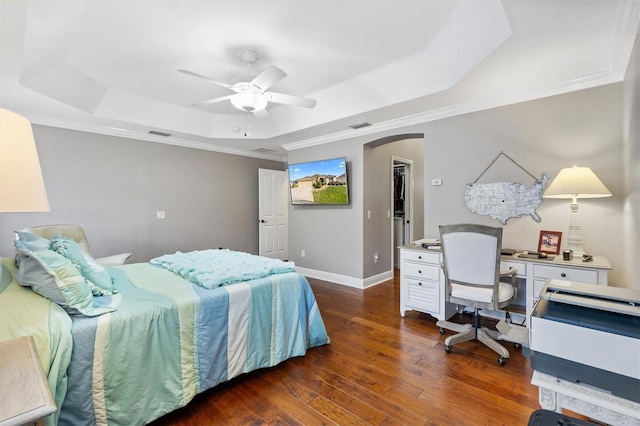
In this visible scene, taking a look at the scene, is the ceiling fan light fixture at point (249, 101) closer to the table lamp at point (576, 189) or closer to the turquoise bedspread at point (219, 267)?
the turquoise bedspread at point (219, 267)

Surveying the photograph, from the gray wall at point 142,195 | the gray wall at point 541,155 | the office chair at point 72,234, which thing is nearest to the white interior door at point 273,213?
the gray wall at point 142,195

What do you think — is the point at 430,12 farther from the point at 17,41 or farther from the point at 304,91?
the point at 17,41

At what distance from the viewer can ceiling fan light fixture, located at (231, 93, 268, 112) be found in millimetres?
2611

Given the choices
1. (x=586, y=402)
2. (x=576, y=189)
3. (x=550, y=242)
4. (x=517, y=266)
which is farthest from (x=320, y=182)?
(x=586, y=402)

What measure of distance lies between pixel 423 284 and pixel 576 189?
1529 millimetres

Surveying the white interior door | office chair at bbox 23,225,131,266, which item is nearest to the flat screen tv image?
the white interior door

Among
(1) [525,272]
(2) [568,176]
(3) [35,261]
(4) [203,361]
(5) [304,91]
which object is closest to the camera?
(3) [35,261]

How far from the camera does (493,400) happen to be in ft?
6.04

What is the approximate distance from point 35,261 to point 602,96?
4.27 metres

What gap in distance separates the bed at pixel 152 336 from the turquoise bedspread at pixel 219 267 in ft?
0.11

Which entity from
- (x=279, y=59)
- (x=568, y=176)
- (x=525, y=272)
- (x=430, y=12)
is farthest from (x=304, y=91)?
(x=525, y=272)

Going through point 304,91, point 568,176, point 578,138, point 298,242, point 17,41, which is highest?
point 304,91

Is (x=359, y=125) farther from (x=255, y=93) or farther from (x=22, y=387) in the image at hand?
(x=22, y=387)

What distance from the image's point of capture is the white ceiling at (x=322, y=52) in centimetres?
200
